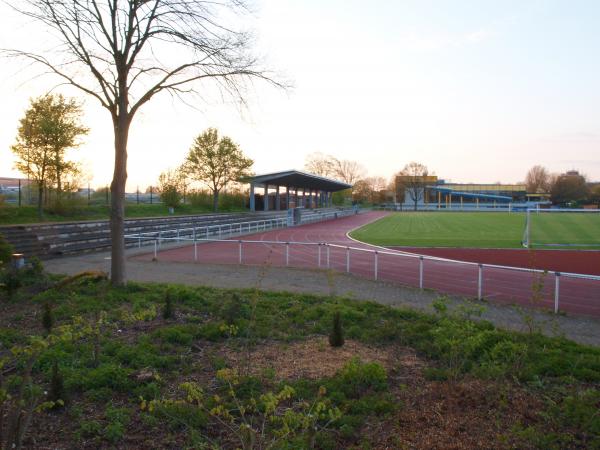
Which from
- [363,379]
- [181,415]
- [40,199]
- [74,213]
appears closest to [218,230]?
[74,213]

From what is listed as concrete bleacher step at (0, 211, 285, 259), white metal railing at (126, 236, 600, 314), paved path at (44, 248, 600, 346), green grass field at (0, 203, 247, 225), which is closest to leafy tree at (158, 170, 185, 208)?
green grass field at (0, 203, 247, 225)

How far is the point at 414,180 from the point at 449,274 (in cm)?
8695

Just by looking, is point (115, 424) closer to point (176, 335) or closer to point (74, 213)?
point (176, 335)

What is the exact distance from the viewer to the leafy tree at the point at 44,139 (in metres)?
22.9

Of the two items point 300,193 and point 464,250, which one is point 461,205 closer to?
point 300,193

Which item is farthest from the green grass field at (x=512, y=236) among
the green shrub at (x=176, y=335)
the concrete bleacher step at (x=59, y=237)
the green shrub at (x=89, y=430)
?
the green shrub at (x=89, y=430)

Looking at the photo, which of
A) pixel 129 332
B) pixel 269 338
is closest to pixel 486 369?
pixel 269 338

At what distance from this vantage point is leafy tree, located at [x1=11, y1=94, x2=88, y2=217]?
22906 millimetres

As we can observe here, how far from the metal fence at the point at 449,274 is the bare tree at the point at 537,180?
350ft

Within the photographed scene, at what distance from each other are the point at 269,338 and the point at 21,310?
15.2 feet

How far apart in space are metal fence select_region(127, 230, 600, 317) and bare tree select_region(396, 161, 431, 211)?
8067cm

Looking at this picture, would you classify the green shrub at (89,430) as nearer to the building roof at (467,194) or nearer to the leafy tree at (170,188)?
the leafy tree at (170,188)

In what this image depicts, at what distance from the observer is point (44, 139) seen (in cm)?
2312

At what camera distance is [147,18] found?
9.45 m
